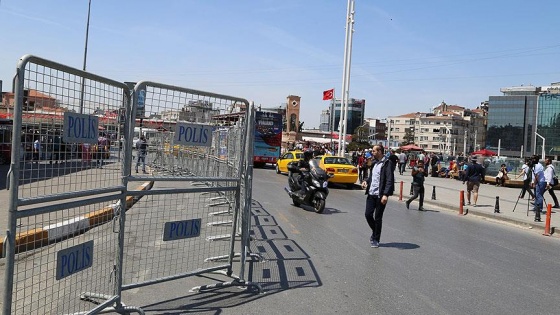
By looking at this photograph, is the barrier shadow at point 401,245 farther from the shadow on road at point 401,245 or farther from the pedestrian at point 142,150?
the pedestrian at point 142,150

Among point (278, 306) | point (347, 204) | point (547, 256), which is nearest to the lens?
point (278, 306)

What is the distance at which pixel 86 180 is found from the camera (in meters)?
4.19

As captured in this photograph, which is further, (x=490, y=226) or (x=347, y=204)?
(x=347, y=204)

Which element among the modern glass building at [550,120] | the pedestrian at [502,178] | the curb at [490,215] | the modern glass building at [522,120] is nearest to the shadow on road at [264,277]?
the curb at [490,215]

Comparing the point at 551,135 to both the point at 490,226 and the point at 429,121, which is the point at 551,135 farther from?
the point at 490,226

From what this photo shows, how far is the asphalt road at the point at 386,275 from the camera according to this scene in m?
5.29

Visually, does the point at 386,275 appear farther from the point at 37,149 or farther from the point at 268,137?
the point at 268,137

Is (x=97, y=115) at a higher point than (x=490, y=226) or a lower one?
higher

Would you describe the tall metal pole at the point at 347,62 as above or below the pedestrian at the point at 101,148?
above

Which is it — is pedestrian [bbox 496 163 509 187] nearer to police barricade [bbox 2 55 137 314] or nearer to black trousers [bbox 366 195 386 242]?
black trousers [bbox 366 195 386 242]

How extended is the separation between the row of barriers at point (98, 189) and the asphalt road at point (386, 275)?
458 mm

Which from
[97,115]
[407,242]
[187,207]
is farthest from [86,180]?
[407,242]

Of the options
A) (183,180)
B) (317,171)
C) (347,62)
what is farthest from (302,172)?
(347,62)

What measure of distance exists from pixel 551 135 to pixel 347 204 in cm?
13870
